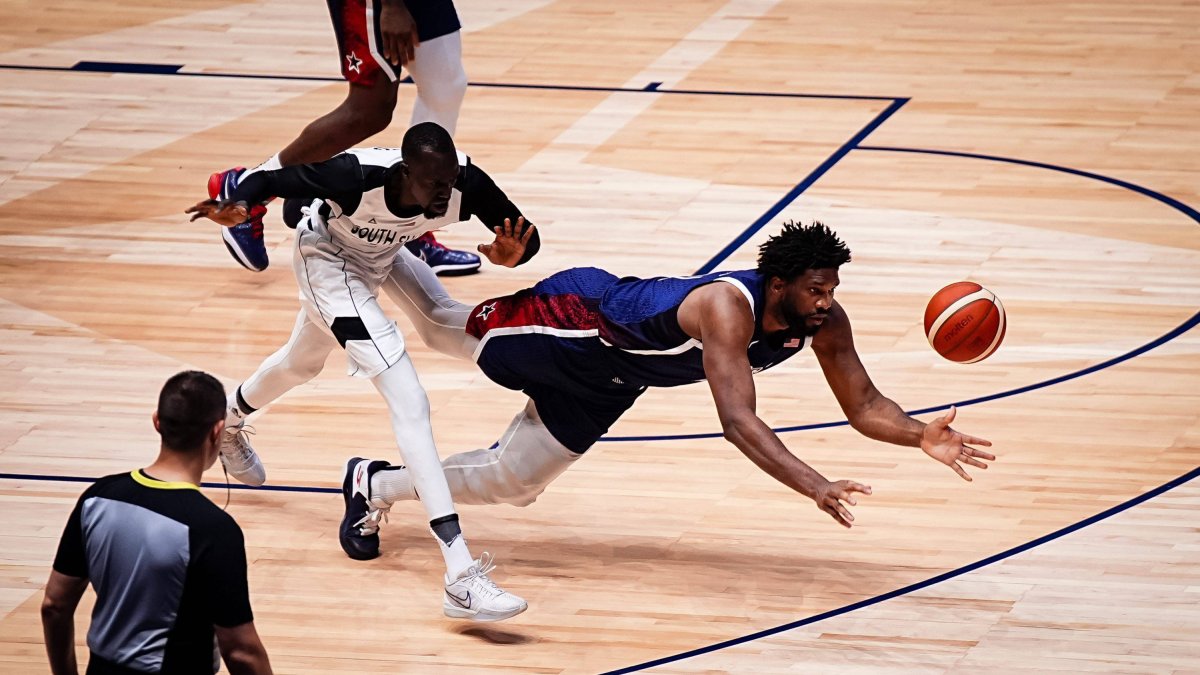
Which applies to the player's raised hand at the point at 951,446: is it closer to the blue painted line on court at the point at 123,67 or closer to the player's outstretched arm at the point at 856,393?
the player's outstretched arm at the point at 856,393

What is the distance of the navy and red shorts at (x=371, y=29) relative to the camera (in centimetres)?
743

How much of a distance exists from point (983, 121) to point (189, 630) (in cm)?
728

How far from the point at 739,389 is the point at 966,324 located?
971 mm

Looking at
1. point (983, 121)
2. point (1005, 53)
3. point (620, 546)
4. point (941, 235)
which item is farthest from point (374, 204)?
point (1005, 53)

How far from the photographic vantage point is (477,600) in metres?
5.49

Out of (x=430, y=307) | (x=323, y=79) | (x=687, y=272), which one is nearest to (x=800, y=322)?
(x=430, y=307)

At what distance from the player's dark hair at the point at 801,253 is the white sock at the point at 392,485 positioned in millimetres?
1330

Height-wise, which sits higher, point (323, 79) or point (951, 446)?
point (951, 446)

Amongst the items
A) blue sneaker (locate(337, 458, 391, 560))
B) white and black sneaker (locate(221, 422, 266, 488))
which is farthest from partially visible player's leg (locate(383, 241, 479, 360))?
white and black sneaker (locate(221, 422, 266, 488))

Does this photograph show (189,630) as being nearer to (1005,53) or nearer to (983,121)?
(983,121)

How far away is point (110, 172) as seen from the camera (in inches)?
392

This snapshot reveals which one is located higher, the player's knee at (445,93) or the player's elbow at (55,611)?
the player's elbow at (55,611)

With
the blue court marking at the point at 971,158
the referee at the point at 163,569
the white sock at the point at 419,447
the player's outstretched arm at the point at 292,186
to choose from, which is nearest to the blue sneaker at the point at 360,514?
the white sock at the point at 419,447

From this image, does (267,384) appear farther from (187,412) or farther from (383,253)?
(187,412)
